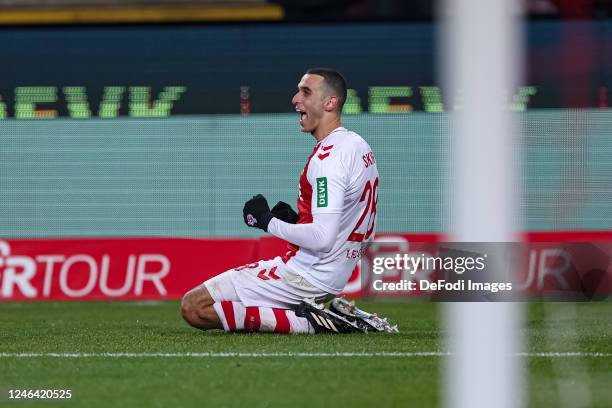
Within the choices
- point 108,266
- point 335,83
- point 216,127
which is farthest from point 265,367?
point 216,127

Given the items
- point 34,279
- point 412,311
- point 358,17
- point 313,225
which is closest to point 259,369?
point 313,225

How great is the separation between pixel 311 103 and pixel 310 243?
0.90m

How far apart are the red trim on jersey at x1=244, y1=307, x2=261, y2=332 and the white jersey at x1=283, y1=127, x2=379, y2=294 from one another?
1.10 feet

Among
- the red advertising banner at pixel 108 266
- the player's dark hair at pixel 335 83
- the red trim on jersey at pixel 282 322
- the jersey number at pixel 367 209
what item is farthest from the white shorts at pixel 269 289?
the red advertising banner at pixel 108 266

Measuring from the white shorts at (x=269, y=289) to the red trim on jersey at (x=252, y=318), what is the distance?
0.27 feet

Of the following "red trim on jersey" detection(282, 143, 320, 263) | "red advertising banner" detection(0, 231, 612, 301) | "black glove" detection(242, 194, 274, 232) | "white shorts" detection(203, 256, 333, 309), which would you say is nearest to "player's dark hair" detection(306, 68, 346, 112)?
"red trim on jersey" detection(282, 143, 320, 263)

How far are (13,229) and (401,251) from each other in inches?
401

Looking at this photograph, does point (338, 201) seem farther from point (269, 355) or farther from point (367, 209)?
point (269, 355)

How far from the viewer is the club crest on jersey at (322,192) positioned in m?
7.35

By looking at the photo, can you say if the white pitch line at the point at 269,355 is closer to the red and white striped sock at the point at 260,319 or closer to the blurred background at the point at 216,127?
the red and white striped sock at the point at 260,319

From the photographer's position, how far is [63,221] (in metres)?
14.6

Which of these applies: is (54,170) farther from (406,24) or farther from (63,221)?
(406,24)

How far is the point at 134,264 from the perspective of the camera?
43.5ft

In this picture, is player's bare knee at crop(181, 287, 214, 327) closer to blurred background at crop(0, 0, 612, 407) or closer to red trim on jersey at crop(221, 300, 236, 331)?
red trim on jersey at crop(221, 300, 236, 331)
